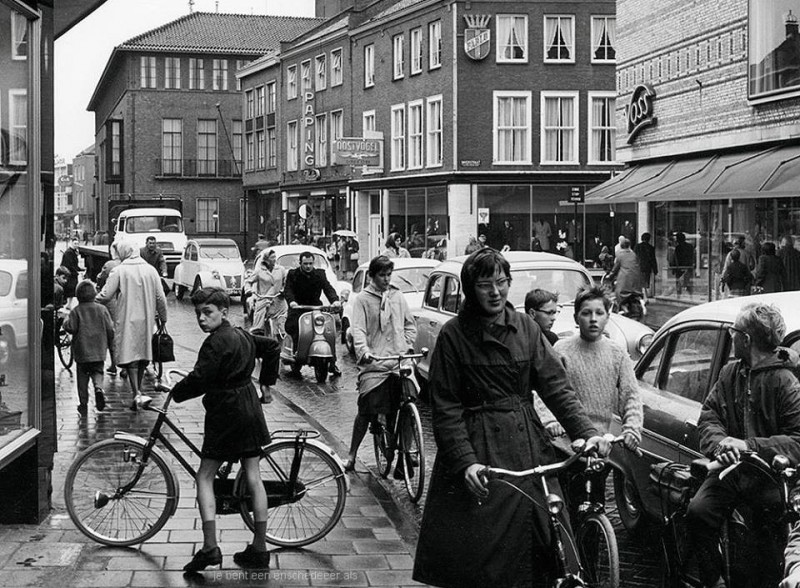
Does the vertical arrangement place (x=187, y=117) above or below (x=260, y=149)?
above

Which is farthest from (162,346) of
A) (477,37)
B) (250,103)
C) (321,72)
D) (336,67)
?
(250,103)

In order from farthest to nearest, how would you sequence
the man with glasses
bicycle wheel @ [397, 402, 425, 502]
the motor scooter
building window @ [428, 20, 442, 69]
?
building window @ [428, 20, 442, 69], the motor scooter, bicycle wheel @ [397, 402, 425, 502], the man with glasses

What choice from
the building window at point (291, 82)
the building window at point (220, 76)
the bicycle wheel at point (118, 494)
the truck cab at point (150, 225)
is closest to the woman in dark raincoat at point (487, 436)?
the bicycle wheel at point (118, 494)

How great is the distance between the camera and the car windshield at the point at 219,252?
33.7m

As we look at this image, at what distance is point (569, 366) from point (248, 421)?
1.81 m

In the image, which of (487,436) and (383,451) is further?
(383,451)

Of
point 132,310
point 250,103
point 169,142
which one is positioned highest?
point 250,103

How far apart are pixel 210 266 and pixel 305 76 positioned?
2883 centimetres

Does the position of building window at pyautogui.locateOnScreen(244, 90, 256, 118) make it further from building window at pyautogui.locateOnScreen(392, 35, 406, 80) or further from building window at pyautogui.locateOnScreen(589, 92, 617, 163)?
building window at pyautogui.locateOnScreen(589, 92, 617, 163)

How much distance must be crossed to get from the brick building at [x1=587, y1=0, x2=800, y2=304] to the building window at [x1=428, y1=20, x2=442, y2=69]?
1423 cm

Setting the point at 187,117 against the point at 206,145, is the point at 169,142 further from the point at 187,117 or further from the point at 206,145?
the point at 206,145

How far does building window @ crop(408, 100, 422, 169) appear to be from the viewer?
1850 inches

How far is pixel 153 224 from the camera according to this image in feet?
141

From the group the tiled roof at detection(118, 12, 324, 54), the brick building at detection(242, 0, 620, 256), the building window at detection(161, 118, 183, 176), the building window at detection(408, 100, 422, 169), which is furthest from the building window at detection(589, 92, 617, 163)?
the building window at detection(161, 118, 183, 176)
